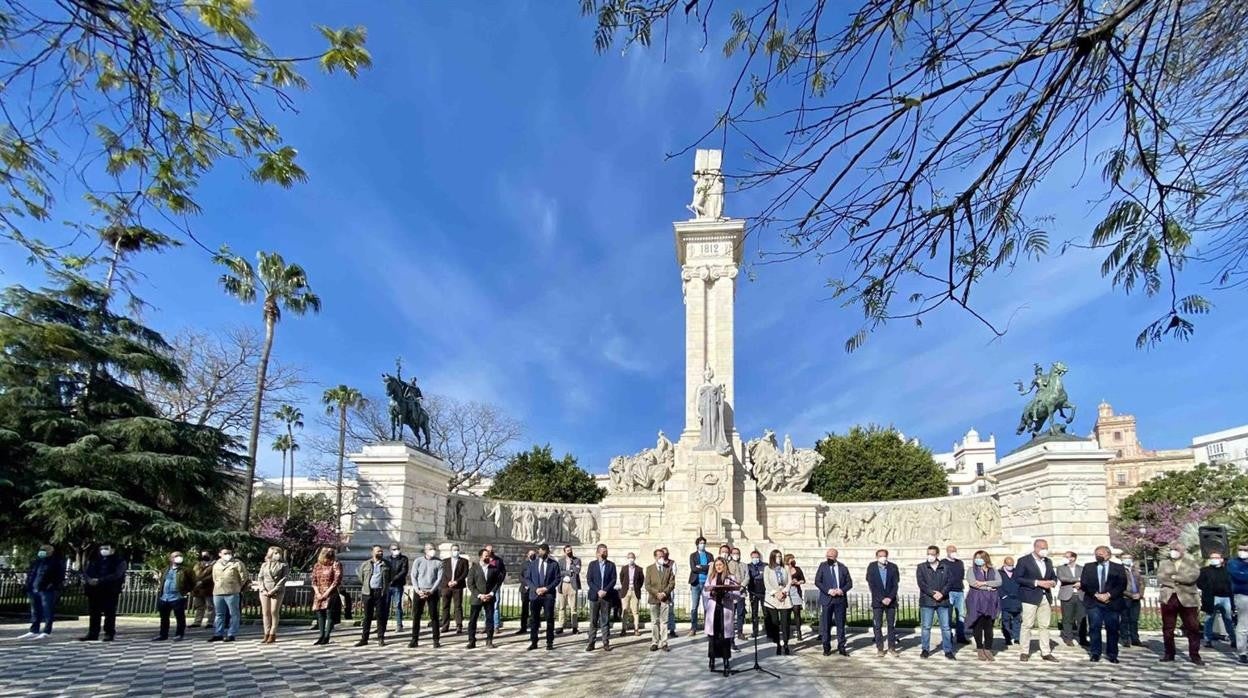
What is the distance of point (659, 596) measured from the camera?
10031 millimetres

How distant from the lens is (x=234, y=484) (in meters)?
18.8

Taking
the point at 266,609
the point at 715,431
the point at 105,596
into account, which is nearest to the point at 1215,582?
the point at 715,431

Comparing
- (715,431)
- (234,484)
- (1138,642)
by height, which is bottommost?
(1138,642)

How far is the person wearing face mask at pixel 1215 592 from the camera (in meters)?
10.4

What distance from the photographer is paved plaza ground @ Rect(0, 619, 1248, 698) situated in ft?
23.0

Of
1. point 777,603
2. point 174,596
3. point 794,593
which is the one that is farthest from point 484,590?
point 174,596

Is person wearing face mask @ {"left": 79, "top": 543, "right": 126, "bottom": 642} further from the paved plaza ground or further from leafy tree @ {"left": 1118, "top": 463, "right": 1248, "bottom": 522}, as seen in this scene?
leafy tree @ {"left": 1118, "top": 463, "right": 1248, "bottom": 522}

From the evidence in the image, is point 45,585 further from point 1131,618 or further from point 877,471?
point 877,471

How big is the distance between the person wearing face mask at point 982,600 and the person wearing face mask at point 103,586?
40.8 ft

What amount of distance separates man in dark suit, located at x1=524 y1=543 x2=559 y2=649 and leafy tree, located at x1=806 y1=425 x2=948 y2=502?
29.9 m

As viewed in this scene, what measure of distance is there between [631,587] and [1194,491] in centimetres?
3948

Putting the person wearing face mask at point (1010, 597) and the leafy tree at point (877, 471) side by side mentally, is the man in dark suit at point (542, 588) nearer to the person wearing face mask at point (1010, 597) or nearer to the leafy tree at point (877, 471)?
the person wearing face mask at point (1010, 597)

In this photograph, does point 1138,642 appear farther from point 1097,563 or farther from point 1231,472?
point 1231,472

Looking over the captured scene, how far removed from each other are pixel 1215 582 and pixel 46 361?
74.9ft
